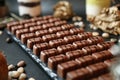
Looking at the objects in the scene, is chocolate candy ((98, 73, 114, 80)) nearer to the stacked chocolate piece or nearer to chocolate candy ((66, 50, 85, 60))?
the stacked chocolate piece

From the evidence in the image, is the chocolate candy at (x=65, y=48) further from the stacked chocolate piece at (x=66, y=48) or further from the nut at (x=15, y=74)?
the nut at (x=15, y=74)

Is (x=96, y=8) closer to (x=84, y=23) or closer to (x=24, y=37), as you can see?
(x=84, y=23)

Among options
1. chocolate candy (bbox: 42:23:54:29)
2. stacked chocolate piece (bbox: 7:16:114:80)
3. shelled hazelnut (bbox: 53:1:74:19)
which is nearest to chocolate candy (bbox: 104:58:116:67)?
stacked chocolate piece (bbox: 7:16:114:80)

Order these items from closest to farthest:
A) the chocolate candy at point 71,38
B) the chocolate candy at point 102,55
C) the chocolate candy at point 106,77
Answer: the chocolate candy at point 106,77
the chocolate candy at point 102,55
the chocolate candy at point 71,38

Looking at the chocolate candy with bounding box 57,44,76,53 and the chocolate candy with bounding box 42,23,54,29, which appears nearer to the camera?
the chocolate candy with bounding box 57,44,76,53

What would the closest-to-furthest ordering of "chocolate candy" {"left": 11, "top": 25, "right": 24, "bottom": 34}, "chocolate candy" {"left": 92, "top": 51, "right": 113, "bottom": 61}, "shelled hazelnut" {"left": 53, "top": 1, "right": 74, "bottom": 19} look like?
"chocolate candy" {"left": 92, "top": 51, "right": 113, "bottom": 61} < "chocolate candy" {"left": 11, "top": 25, "right": 24, "bottom": 34} < "shelled hazelnut" {"left": 53, "top": 1, "right": 74, "bottom": 19}

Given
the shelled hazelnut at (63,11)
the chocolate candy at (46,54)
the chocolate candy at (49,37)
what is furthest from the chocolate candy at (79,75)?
the shelled hazelnut at (63,11)

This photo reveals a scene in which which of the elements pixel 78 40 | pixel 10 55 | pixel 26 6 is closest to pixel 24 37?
pixel 10 55

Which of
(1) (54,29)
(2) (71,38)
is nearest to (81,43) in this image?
(2) (71,38)
